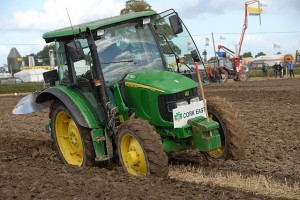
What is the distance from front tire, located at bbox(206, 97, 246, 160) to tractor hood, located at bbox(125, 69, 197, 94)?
0.51 meters

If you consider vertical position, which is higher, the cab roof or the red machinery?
the cab roof

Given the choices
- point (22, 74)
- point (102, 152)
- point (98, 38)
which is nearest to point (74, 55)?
point (98, 38)

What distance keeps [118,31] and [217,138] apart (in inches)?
75.5

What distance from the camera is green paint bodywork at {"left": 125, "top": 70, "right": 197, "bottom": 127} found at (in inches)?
217

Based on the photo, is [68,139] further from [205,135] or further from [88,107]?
[205,135]

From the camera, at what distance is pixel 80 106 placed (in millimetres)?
6039

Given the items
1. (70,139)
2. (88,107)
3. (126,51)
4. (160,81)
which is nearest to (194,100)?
(160,81)

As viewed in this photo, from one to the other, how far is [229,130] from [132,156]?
136 cm

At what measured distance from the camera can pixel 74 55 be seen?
18.0 feet

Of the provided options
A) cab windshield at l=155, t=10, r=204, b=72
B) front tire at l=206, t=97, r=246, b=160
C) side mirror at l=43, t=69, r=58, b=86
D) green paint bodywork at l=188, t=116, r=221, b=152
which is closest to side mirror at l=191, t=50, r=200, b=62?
cab windshield at l=155, t=10, r=204, b=72

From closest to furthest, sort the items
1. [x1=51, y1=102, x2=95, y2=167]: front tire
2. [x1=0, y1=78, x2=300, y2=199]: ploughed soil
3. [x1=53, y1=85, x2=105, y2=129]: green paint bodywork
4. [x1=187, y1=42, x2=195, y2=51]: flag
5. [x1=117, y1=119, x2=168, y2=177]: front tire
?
[x1=0, y1=78, x2=300, y2=199]: ploughed soil < [x1=117, y1=119, x2=168, y2=177]: front tire < [x1=53, y1=85, x2=105, y2=129]: green paint bodywork < [x1=51, y1=102, x2=95, y2=167]: front tire < [x1=187, y1=42, x2=195, y2=51]: flag

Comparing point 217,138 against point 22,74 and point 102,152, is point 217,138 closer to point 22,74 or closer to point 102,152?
point 102,152

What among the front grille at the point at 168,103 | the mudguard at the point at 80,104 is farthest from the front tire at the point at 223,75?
the front grille at the point at 168,103

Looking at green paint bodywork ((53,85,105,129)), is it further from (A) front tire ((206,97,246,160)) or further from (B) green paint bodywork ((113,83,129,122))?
(A) front tire ((206,97,246,160))
